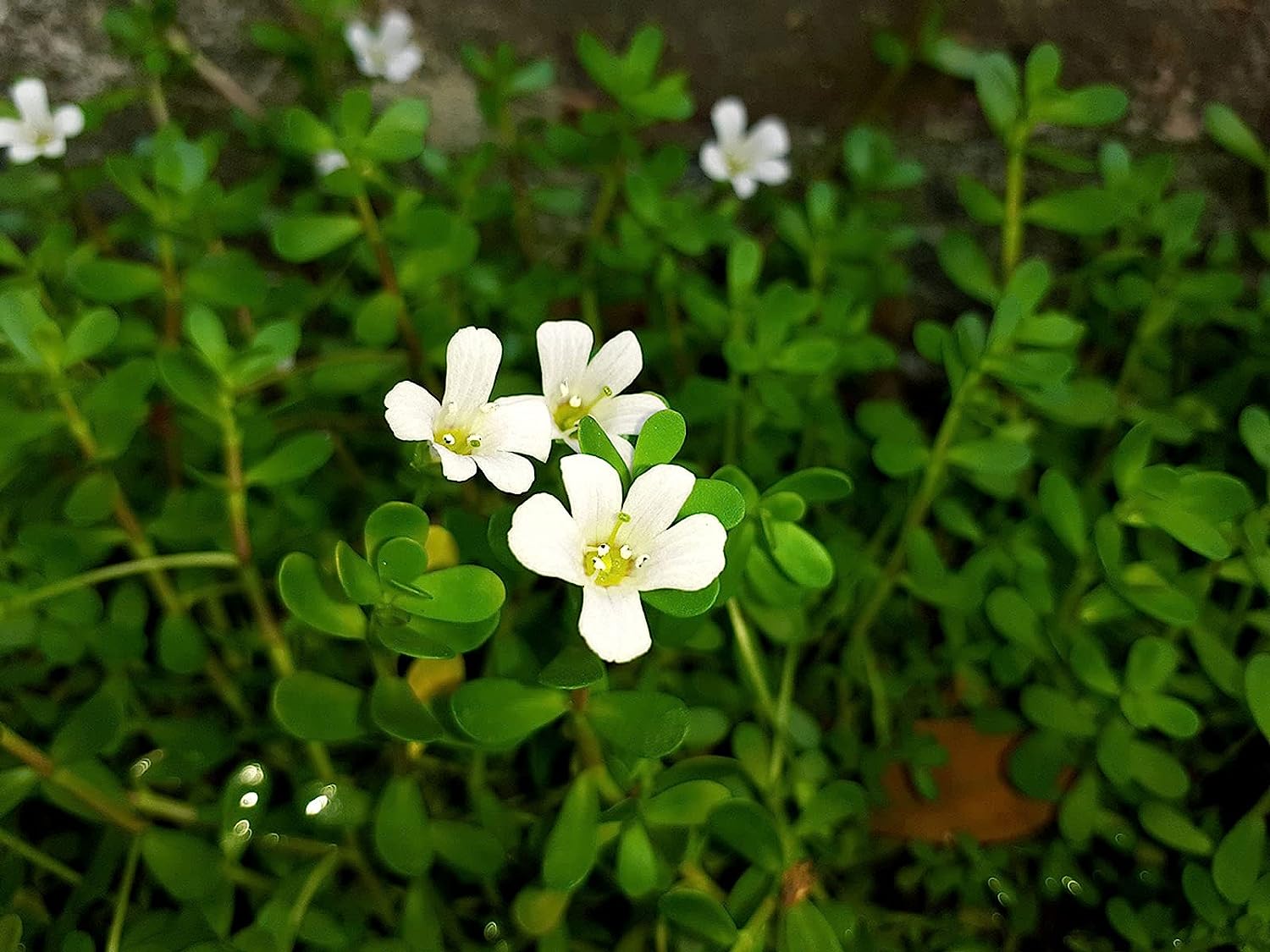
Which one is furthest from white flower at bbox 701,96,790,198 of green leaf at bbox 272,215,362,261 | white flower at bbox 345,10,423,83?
green leaf at bbox 272,215,362,261

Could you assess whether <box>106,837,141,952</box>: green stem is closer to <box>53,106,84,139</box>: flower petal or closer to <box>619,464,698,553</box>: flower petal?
<box>619,464,698,553</box>: flower petal

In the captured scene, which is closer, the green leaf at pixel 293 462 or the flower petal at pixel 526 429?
the flower petal at pixel 526 429

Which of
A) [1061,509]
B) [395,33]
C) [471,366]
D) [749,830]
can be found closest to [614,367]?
[471,366]

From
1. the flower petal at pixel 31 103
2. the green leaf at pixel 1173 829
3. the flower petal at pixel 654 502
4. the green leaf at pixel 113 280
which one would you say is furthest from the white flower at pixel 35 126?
the green leaf at pixel 1173 829

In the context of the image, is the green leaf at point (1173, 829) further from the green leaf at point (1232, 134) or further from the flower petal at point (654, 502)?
the green leaf at point (1232, 134)

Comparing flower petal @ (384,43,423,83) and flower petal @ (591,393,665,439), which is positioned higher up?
flower petal @ (384,43,423,83)

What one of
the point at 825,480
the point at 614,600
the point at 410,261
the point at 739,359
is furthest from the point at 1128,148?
the point at 614,600
